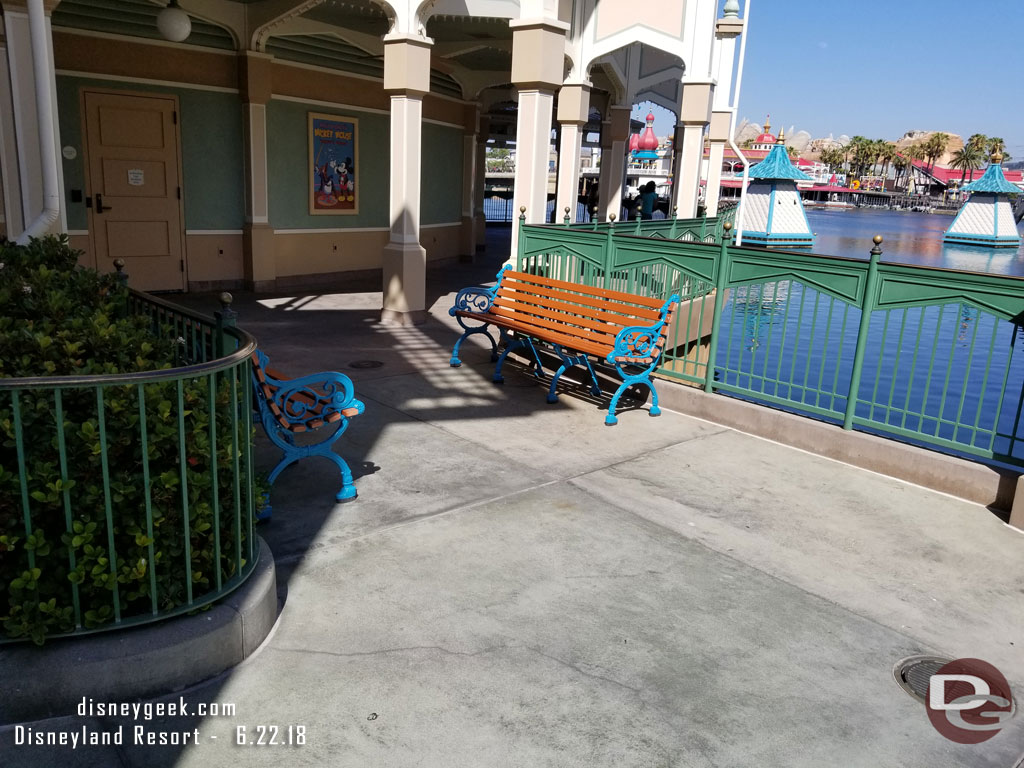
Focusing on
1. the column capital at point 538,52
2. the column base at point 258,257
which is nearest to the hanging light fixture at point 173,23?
the column base at point 258,257

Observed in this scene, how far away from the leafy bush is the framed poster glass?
34.2 ft

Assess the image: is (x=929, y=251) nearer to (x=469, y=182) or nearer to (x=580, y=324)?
(x=469, y=182)

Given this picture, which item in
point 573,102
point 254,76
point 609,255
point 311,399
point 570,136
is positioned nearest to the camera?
point 311,399

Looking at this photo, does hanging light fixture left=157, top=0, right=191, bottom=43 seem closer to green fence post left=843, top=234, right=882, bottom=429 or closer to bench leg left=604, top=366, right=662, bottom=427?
bench leg left=604, top=366, right=662, bottom=427

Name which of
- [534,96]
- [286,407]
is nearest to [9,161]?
[286,407]

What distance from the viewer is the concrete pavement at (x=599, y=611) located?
2811mm

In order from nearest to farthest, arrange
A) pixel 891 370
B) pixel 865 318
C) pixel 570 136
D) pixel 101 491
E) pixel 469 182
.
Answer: pixel 101 491 → pixel 865 318 → pixel 891 370 → pixel 570 136 → pixel 469 182

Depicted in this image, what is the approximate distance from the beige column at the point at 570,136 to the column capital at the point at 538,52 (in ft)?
6.98

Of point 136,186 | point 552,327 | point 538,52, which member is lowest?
point 552,327

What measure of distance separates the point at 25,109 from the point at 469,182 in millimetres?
11518

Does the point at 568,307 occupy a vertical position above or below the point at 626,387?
above

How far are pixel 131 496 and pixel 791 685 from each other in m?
2.64

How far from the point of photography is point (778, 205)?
3600cm

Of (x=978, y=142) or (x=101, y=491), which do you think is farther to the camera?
A: (x=978, y=142)
